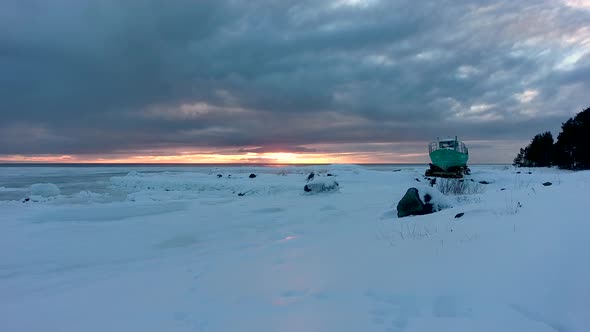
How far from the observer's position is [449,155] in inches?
1100

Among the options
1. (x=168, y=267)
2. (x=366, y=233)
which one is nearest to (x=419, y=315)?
(x=366, y=233)

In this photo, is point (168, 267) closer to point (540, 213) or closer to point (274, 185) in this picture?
point (540, 213)

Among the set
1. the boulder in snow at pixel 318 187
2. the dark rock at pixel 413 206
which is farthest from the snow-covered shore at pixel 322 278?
the boulder in snow at pixel 318 187

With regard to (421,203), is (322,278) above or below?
below

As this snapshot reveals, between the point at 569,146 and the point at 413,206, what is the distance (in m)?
31.4

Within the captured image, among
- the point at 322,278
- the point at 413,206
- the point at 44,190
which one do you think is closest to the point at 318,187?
the point at 413,206

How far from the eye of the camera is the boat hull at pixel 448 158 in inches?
1095

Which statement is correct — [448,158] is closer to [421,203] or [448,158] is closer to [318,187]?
[318,187]

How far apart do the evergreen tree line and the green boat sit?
11.5 metres

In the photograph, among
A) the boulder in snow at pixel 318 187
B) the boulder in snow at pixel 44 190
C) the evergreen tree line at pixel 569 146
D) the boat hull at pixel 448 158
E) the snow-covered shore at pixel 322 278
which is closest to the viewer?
the snow-covered shore at pixel 322 278

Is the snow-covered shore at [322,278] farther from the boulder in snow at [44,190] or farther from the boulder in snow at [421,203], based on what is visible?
the boulder in snow at [44,190]

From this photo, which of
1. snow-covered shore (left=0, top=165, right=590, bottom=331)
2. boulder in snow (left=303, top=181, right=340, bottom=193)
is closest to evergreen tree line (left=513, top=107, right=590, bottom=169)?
boulder in snow (left=303, top=181, right=340, bottom=193)

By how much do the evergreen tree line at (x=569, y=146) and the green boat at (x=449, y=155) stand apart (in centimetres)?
1153

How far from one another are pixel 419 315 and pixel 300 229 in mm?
7147
